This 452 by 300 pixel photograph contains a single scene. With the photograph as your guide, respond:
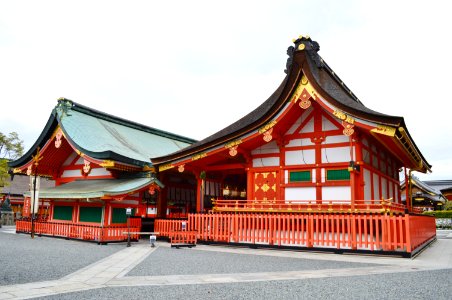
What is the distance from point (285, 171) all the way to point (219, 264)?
7619 mm

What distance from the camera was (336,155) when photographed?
16125 mm

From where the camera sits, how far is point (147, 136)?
26.9m

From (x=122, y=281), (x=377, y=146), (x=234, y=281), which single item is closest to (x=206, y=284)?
(x=234, y=281)

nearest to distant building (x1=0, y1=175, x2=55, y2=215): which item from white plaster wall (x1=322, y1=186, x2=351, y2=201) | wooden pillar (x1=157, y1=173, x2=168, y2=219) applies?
wooden pillar (x1=157, y1=173, x2=168, y2=219)

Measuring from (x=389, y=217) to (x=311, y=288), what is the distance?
6.86 metres

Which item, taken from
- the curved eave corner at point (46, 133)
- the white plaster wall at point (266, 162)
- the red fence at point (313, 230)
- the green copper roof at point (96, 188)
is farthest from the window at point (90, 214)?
the white plaster wall at point (266, 162)

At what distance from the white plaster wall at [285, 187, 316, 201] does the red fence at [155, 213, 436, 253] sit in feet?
4.54

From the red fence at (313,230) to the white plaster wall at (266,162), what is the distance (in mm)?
2803

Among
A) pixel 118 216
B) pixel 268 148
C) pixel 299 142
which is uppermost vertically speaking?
pixel 299 142

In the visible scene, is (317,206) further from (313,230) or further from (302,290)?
(302,290)

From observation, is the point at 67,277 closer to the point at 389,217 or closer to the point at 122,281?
the point at 122,281

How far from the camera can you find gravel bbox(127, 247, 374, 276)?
9469 millimetres

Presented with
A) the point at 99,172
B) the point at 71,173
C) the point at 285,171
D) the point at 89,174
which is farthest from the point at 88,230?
the point at 285,171

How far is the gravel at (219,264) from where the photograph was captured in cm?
947
